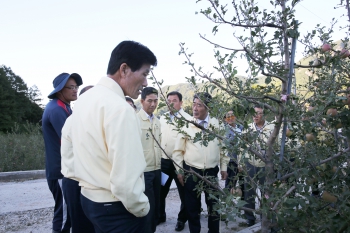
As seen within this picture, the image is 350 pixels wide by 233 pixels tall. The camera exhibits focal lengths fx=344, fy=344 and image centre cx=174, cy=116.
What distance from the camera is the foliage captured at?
35656mm

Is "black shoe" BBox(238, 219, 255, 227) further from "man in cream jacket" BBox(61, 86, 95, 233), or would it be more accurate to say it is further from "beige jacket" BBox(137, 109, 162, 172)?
"man in cream jacket" BBox(61, 86, 95, 233)

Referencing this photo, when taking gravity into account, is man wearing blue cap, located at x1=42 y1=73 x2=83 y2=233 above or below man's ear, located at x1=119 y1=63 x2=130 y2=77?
below

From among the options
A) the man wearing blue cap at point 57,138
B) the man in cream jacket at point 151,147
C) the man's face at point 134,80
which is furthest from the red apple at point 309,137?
the man wearing blue cap at point 57,138

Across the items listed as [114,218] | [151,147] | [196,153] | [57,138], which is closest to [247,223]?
[196,153]

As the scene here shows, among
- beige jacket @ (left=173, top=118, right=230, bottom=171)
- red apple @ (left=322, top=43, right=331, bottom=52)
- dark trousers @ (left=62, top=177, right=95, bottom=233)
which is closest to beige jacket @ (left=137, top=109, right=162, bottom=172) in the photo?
beige jacket @ (left=173, top=118, right=230, bottom=171)

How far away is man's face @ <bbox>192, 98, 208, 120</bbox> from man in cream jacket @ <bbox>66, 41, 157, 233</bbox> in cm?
218

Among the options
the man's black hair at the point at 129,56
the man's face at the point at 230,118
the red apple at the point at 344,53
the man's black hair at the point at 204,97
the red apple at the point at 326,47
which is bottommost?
the man's face at the point at 230,118

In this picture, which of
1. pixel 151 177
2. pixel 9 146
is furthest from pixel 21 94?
pixel 151 177

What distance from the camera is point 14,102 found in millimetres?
38000

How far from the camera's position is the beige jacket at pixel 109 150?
174 cm

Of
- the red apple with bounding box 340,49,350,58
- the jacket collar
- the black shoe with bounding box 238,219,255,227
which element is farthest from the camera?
the black shoe with bounding box 238,219,255,227

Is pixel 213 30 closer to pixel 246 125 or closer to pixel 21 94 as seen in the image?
pixel 246 125

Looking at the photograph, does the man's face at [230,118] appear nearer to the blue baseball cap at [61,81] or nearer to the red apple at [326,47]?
the red apple at [326,47]

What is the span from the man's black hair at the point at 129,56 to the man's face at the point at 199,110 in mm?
2144
